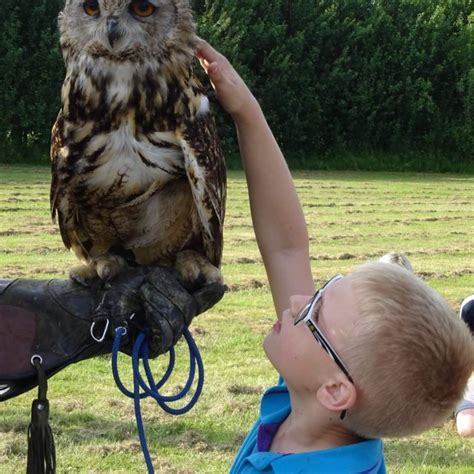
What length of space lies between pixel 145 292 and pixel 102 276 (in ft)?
0.91

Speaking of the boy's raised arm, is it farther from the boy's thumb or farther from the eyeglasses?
the eyeglasses

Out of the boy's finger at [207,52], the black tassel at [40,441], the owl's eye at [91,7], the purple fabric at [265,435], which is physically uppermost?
the owl's eye at [91,7]

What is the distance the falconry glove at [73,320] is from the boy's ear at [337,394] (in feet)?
1.79

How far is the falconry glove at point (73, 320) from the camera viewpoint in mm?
2039

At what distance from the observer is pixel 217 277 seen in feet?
8.25

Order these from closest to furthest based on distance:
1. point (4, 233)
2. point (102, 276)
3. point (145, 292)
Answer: point (145, 292) → point (102, 276) → point (4, 233)

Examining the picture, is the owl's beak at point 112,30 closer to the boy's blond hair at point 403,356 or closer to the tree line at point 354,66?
the boy's blond hair at point 403,356

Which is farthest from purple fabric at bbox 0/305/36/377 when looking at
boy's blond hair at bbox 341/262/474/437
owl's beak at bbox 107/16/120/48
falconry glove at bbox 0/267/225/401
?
owl's beak at bbox 107/16/120/48

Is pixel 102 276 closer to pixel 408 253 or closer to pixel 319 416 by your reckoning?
pixel 319 416

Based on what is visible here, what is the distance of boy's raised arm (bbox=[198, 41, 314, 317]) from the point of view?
2.20 meters

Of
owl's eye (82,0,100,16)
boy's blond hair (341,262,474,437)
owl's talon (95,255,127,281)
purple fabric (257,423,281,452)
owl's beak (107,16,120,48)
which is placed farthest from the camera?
owl's eye (82,0,100,16)

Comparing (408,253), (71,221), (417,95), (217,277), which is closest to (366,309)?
(217,277)

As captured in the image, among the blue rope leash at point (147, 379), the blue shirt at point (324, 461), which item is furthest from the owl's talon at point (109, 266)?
the blue shirt at point (324, 461)

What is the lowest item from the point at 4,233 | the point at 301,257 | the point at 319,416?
the point at 4,233
